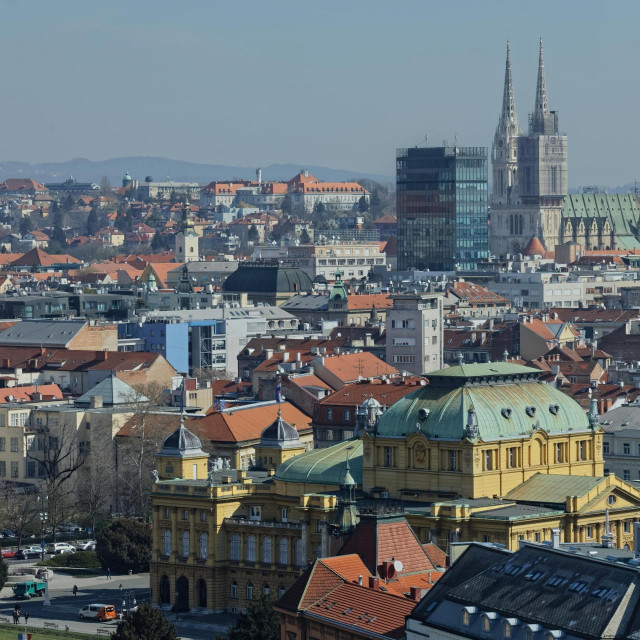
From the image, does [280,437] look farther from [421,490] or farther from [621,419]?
[621,419]

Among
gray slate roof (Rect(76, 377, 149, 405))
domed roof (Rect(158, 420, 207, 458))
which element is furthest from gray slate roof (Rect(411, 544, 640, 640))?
gray slate roof (Rect(76, 377, 149, 405))

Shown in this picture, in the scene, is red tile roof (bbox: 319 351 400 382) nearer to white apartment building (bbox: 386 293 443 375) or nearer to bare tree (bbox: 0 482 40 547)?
white apartment building (bbox: 386 293 443 375)

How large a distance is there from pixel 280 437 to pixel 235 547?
799cm

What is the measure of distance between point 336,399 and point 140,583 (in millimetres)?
26510

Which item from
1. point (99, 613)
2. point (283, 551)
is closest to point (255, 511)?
point (283, 551)

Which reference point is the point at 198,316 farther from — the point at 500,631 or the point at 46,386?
the point at 500,631

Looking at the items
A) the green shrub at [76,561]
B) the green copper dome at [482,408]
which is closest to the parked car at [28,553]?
the green shrub at [76,561]

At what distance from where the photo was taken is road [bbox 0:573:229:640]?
9944 cm

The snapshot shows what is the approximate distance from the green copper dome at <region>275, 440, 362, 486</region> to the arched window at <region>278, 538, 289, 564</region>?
284cm

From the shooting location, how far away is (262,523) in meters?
105

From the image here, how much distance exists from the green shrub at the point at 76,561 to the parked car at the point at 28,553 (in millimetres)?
3404

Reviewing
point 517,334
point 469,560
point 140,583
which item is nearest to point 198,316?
point 517,334

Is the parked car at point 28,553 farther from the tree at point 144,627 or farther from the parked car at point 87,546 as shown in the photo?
the tree at point 144,627

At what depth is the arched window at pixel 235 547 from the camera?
105 metres
